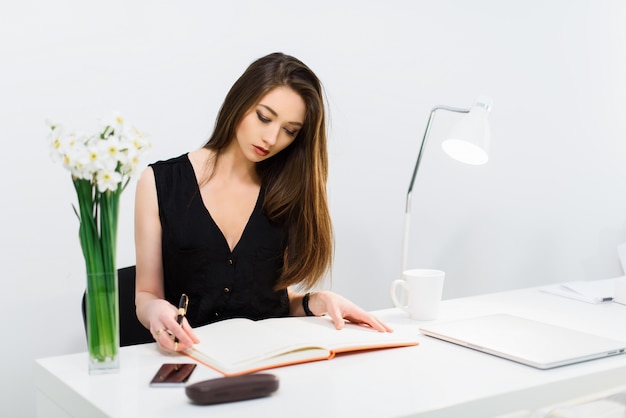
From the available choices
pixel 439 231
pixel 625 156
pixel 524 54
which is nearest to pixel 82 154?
pixel 439 231

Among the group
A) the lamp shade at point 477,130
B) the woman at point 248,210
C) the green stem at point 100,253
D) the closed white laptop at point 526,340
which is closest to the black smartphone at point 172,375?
the green stem at point 100,253

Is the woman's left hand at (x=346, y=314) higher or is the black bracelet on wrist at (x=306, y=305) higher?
the woman's left hand at (x=346, y=314)

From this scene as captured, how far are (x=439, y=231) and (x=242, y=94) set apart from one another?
1464 millimetres

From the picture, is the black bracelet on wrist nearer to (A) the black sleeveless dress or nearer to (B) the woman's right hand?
(A) the black sleeveless dress

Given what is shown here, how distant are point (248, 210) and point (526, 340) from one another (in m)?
0.75

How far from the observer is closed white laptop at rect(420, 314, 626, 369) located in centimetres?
136

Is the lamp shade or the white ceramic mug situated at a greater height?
the lamp shade

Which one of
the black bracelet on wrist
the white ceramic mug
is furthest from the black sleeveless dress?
the white ceramic mug

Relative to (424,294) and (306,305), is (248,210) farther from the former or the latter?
(424,294)

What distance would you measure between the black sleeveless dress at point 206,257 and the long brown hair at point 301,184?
0.05 metres

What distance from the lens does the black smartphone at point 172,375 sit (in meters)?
1.15

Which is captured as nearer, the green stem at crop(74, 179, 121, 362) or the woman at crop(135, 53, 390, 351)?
the green stem at crop(74, 179, 121, 362)

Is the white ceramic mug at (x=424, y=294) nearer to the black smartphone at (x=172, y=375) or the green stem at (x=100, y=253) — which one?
the black smartphone at (x=172, y=375)

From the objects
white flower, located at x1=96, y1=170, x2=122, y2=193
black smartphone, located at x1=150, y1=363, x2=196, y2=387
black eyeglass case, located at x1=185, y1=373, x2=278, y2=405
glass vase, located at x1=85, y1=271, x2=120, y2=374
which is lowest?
black smartphone, located at x1=150, y1=363, x2=196, y2=387
